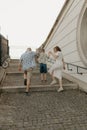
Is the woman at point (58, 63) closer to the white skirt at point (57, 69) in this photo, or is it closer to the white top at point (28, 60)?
the white skirt at point (57, 69)

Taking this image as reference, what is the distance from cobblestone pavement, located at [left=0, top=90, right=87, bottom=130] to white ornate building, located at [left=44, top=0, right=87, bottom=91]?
4.02ft

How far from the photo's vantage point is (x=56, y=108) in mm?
6238

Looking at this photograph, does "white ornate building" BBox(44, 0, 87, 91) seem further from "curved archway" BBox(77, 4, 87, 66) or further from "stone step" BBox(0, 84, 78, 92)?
"stone step" BBox(0, 84, 78, 92)

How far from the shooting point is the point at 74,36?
376 inches

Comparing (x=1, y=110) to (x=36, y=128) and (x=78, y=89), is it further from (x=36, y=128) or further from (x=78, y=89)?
(x=78, y=89)

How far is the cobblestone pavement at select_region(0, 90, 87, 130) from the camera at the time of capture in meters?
5.00

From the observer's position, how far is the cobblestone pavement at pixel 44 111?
500 centimetres

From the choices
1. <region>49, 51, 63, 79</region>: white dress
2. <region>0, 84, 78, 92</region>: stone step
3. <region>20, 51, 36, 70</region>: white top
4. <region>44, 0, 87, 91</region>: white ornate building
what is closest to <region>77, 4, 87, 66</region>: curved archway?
<region>44, 0, 87, 91</region>: white ornate building

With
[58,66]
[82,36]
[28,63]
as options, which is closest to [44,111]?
[28,63]

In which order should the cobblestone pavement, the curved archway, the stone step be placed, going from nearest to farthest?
the cobblestone pavement, the stone step, the curved archway

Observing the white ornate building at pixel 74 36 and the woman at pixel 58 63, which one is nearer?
the woman at pixel 58 63

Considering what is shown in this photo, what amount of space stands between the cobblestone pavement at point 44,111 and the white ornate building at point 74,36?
4.02 ft

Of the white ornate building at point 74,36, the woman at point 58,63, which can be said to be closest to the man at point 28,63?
the woman at point 58,63

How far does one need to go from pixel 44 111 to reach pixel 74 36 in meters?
4.41
